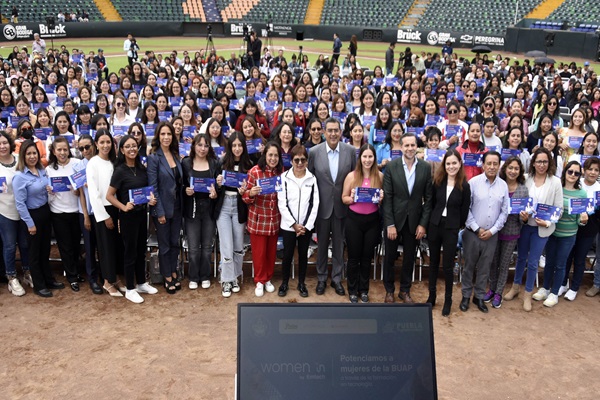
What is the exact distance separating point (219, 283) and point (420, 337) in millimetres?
5144

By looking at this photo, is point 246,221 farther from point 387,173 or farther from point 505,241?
point 505,241

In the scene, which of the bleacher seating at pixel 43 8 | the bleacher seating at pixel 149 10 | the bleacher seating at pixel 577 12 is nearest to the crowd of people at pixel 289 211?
the bleacher seating at pixel 577 12

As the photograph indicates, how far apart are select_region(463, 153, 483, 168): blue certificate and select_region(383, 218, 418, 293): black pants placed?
65.6 inches

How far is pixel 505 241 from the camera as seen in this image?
6.55 m

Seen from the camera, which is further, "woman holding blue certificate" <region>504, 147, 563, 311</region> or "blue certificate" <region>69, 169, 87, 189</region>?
"woman holding blue certificate" <region>504, 147, 563, 311</region>

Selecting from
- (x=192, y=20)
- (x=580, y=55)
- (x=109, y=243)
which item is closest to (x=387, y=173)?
(x=109, y=243)

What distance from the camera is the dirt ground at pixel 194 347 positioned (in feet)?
16.7

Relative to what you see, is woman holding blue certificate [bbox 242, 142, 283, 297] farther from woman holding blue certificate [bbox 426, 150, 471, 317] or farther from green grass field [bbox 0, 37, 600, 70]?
green grass field [bbox 0, 37, 600, 70]

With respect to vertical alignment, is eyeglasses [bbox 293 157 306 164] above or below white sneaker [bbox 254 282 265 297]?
above

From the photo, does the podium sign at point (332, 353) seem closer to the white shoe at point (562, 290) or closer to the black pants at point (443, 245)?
the black pants at point (443, 245)

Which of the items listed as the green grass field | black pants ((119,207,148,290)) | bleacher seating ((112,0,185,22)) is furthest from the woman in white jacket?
bleacher seating ((112,0,185,22))

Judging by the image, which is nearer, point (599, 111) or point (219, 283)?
point (219, 283)

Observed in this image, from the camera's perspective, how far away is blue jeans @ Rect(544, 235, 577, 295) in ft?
21.7

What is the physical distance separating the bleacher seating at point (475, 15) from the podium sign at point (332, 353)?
40.6m
